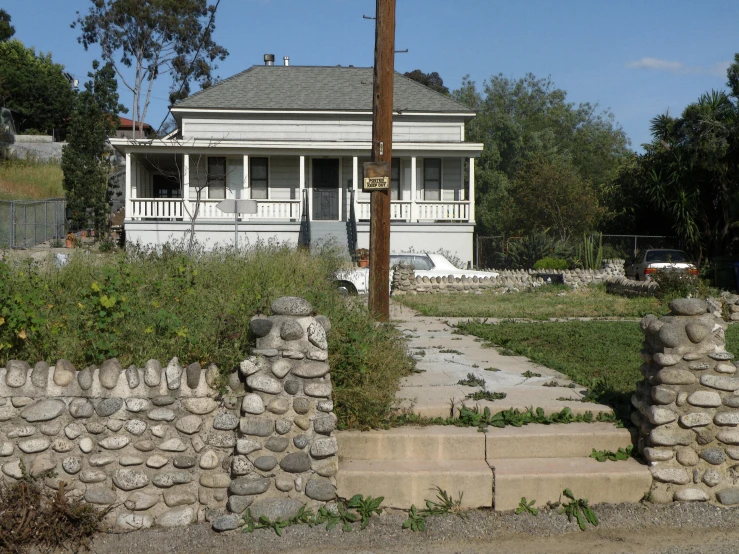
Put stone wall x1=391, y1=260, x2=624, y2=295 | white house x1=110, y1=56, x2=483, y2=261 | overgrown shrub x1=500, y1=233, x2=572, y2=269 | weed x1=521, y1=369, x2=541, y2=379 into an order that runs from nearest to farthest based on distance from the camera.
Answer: weed x1=521, y1=369, x2=541, y2=379 → stone wall x1=391, y1=260, x2=624, y2=295 → white house x1=110, y1=56, x2=483, y2=261 → overgrown shrub x1=500, y1=233, x2=572, y2=269

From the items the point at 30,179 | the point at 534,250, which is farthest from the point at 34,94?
the point at 534,250

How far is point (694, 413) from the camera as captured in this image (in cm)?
545

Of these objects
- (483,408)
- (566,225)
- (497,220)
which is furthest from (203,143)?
(483,408)

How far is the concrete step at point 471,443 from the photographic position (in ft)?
18.2

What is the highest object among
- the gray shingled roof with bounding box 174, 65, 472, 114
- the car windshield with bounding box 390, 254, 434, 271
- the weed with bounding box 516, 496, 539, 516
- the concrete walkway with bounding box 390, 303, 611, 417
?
the gray shingled roof with bounding box 174, 65, 472, 114

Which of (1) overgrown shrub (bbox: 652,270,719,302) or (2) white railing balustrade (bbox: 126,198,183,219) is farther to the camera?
(2) white railing balustrade (bbox: 126,198,183,219)

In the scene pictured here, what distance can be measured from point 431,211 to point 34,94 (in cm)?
3790

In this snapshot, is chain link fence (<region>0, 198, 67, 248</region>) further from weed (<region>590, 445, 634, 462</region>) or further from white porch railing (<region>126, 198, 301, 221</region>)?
weed (<region>590, 445, 634, 462</region>)

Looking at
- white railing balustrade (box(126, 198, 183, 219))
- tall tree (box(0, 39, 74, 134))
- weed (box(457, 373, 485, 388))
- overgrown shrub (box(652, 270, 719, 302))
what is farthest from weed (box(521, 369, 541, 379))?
tall tree (box(0, 39, 74, 134))

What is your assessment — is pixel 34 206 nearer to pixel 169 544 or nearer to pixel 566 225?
pixel 566 225

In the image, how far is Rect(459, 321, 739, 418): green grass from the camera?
→ 691 cm

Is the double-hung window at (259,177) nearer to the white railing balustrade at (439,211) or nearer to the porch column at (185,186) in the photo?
the porch column at (185,186)

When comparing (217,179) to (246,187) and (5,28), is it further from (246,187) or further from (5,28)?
(5,28)

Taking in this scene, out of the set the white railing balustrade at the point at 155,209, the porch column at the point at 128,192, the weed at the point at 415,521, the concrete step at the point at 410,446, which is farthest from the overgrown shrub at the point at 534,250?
the weed at the point at 415,521
